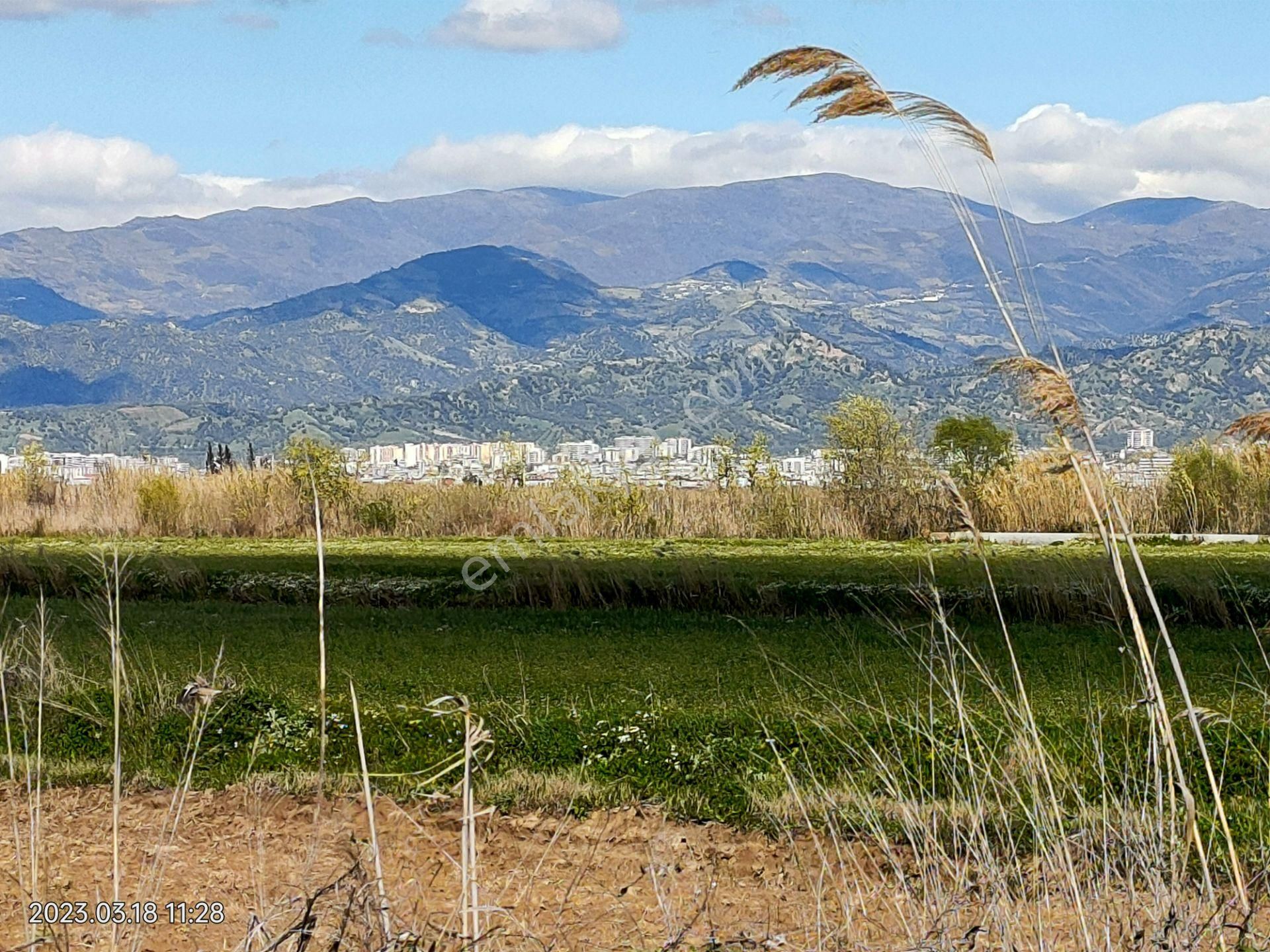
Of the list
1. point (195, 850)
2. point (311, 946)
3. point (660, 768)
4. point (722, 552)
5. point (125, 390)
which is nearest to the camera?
point (311, 946)

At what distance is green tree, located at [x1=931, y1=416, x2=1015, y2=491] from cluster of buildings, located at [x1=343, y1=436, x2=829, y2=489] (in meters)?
1.12

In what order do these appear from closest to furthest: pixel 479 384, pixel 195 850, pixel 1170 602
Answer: pixel 195 850 < pixel 1170 602 < pixel 479 384

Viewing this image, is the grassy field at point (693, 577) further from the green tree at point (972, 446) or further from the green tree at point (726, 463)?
the green tree at point (726, 463)

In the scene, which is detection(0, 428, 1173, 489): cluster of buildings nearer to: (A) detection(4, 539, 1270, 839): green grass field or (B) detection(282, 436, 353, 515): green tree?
(B) detection(282, 436, 353, 515): green tree

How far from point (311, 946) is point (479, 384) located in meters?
55.7

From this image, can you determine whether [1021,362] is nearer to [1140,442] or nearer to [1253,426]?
[1253,426]

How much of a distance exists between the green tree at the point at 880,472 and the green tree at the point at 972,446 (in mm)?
589

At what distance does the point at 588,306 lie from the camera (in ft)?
491

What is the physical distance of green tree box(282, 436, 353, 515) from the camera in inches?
498

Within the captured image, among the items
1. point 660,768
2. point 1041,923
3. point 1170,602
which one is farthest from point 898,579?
point 1041,923

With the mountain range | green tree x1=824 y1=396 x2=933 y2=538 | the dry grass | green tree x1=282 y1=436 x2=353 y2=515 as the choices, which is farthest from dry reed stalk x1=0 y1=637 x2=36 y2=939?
green tree x1=824 y1=396 x2=933 y2=538

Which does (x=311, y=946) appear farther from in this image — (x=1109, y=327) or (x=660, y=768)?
(x=1109, y=327)

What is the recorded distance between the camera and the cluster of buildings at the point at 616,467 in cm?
1296

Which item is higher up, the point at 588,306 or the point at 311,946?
the point at 588,306
